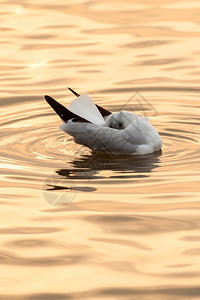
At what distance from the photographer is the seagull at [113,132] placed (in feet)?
31.6

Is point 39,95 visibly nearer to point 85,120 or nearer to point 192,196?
point 85,120

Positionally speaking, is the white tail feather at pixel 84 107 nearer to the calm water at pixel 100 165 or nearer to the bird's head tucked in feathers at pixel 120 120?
the bird's head tucked in feathers at pixel 120 120

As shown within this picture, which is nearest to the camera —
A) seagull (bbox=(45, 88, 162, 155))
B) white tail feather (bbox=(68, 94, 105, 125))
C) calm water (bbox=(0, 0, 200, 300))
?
calm water (bbox=(0, 0, 200, 300))

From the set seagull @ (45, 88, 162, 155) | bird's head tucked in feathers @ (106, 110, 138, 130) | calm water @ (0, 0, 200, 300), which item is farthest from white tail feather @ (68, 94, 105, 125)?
calm water @ (0, 0, 200, 300)

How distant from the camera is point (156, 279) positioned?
20.6 feet

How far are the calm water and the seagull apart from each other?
123mm

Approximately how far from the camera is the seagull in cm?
962

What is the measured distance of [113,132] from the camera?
31.7 feet

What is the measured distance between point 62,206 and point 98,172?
1201 millimetres

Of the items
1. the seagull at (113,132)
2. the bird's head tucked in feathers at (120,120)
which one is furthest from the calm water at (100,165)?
the bird's head tucked in feathers at (120,120)

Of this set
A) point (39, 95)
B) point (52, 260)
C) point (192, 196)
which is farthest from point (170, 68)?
point (52, 260)

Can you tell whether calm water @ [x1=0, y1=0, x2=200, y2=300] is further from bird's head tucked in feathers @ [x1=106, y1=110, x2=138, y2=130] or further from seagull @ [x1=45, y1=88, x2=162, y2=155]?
bird's head tucked in feathers @ [x1=106, y1=110, x2=138, y2=130]

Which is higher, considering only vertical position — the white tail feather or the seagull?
the white tail feather

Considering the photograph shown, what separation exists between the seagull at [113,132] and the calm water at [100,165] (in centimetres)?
12
